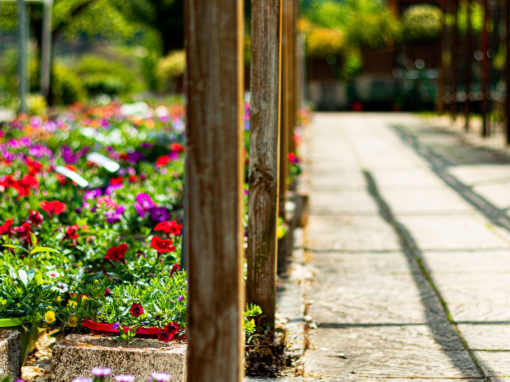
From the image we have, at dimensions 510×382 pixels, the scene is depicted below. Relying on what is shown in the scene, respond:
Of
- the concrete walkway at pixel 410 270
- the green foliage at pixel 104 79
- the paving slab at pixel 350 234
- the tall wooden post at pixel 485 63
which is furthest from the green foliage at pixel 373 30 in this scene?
the paving slab at pixel 350 234

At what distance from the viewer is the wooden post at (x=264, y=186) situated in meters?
3.59

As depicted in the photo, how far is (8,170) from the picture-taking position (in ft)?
19.4

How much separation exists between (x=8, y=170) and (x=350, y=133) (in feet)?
33.0

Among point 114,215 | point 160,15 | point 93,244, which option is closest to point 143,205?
point 114,215

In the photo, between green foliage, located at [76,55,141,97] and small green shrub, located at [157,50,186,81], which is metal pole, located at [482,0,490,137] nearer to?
small green shrub, located at [157,50,186,81]

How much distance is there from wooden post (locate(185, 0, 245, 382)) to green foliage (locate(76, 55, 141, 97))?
23.9 m

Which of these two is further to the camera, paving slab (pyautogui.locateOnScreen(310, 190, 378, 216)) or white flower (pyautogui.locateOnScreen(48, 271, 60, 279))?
paving slab (pyautogui.locateOnScreen(310, 190, 378, 216))

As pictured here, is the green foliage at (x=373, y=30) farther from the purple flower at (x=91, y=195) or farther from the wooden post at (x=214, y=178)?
the wooden post at (x=214, y=178)

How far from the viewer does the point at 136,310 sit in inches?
112

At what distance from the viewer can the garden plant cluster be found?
2.98 metres

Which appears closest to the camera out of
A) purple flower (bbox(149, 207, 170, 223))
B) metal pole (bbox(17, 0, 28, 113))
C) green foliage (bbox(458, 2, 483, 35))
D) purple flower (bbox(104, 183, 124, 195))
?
purple flower (bbox(149, 207, 170, 223))

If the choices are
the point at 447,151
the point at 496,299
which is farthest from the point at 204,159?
the point at 447,151

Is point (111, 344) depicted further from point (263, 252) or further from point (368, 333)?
point (368, 333)

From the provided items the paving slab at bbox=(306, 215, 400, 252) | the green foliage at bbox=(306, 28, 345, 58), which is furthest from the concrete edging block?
the green foliage at bbox=(306, 28, 345, 58)
